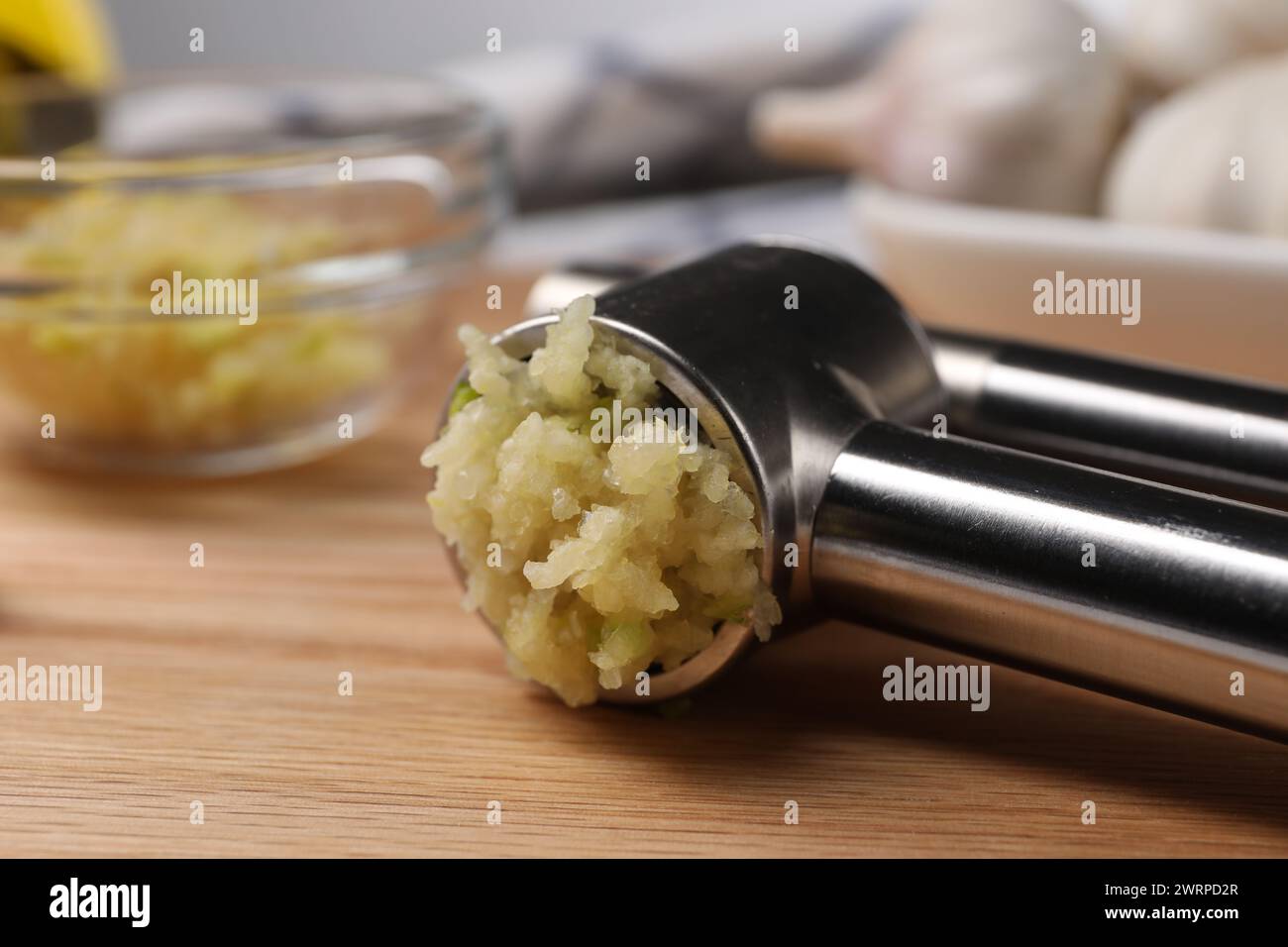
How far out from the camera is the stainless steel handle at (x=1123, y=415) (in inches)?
25.2

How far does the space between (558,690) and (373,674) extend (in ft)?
0.39

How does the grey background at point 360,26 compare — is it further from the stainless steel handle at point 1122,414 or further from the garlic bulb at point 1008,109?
the stainless steel handle at point 1122,414

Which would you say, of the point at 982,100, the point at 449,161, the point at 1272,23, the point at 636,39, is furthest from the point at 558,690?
the point at 636,39

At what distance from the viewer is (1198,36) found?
3.57ft

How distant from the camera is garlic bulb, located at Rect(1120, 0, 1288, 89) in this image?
1070 mm

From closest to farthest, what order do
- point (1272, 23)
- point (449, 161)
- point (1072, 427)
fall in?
point (1072, 427) → point (449, 161) → point (1272, 23)

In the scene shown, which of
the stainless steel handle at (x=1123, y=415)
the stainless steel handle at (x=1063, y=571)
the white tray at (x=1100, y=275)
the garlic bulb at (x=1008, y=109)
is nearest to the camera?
the stainless steel handle at (x=1063, y=571)

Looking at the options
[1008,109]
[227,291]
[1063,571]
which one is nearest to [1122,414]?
[1063,571]

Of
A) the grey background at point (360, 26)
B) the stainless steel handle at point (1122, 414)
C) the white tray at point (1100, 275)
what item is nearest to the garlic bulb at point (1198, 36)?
the white tray at point (1100, 275)

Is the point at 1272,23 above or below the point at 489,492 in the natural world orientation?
above

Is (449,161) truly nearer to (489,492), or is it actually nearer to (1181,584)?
(489,492)

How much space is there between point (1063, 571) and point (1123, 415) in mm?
190

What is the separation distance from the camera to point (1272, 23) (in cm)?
107

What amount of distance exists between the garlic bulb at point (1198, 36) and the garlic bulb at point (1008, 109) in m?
0.05
